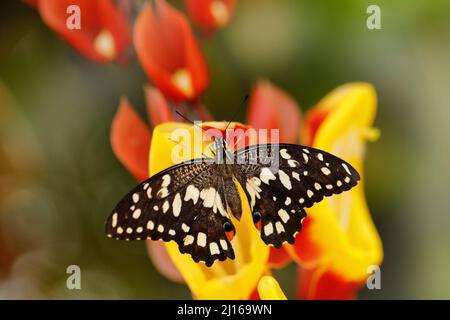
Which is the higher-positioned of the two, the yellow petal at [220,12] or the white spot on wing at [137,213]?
the yellow petal at [220,12]

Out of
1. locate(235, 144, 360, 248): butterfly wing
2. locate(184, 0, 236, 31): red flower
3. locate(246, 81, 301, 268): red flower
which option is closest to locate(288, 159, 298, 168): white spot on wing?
locate(235, 144, 360, 248): butterfly wing

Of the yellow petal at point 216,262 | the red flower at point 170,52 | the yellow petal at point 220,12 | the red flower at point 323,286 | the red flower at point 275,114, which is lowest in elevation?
the red flower at point 323,286

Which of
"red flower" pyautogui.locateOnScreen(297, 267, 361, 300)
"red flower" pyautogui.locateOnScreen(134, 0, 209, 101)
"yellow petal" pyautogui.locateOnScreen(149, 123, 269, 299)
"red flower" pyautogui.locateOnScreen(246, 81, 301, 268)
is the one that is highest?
"red flower" pyautogui.locateOnScreen(134, 0, 209, 101)

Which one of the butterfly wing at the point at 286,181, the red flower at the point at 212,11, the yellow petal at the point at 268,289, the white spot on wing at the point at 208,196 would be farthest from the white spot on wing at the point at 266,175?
the red flower at the point at 212,11

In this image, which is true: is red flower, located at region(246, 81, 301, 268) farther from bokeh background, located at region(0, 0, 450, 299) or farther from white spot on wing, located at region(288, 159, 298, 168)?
white spot on wing, located at region(288, 159, 298, 168)

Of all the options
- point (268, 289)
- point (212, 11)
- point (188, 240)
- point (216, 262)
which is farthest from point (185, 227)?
point (212, 11)

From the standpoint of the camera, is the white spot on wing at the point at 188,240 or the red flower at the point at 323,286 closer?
the white spot on wing at the point at 188,240

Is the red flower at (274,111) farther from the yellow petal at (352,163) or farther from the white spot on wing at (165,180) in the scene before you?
the white spot on wing at (165,180)
